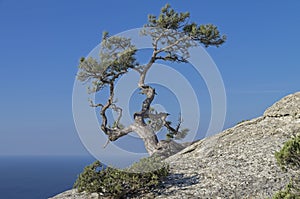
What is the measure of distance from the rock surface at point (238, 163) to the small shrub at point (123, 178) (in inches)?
19.5

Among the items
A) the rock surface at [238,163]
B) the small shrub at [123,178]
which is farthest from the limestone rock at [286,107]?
the small shrub at [123,178]

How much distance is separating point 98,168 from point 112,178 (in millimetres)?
848

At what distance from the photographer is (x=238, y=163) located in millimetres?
15539

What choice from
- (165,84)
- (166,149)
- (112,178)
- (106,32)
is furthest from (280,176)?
(106,32)

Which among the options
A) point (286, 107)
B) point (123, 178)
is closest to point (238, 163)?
point (123, 178)

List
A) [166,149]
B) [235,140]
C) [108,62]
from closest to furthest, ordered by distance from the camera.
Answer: [235,140]
[166,149]
[108,62]

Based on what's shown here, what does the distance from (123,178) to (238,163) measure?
518cm

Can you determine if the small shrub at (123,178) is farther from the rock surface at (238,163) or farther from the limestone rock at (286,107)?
the limestone rock at (286,107)

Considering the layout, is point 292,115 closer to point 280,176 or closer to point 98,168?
point 280,176

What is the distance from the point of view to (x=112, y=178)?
1402 centimetres

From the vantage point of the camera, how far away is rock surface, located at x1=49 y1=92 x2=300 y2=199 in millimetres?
13234

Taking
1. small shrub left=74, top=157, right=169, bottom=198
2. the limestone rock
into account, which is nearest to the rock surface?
the limestone rock

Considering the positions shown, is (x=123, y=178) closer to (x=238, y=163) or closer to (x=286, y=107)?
(x=238, y=163)

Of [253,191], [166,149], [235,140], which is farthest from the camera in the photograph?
[166,149]
